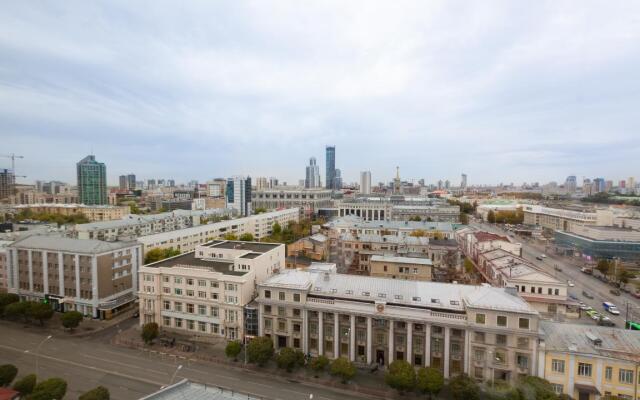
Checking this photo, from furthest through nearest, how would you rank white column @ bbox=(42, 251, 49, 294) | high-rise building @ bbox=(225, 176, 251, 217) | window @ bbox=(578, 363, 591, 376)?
high-rise building @ bbox=(225, 176, 251, 217)
white column @ bbox=(42, 251, 49, 294)
window @ bbox=(578, 363, 591, 376)

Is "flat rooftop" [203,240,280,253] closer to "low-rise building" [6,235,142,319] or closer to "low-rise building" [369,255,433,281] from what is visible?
"low-rise building" [6,235,142,319]

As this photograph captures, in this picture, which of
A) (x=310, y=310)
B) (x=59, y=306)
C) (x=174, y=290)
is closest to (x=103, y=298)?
(x=59, y=306)

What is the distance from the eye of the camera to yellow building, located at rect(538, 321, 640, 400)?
2631 centimetres

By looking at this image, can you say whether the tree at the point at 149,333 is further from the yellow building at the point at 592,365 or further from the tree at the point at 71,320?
the yellow building at the point at 592,365

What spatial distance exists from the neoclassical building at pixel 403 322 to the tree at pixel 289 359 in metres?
2.89

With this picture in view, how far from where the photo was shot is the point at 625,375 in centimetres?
2634

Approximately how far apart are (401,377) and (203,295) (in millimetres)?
25663

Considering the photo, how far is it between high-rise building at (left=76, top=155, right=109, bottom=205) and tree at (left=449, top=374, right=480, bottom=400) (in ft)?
708

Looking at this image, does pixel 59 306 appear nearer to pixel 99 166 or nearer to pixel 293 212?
pixel 293 212

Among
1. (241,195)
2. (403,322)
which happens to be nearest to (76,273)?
(403,322)

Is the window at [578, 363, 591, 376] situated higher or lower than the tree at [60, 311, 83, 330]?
higher

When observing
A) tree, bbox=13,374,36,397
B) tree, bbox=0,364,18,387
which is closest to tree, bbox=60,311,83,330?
tree, bbox=0,364,18,387

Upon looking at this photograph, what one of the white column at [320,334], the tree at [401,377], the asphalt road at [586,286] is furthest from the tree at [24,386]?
the asphalt road at [586,286]

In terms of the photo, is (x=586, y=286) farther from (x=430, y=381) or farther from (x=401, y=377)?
(x=401, y=377)
